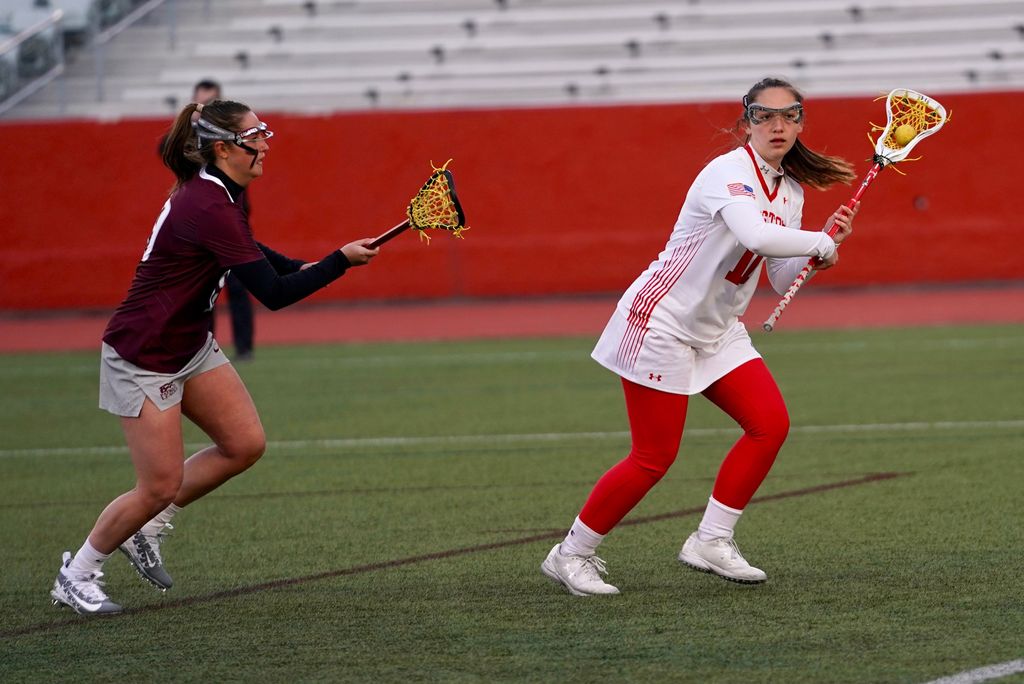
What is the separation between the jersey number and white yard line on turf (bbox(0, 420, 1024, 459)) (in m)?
4.53

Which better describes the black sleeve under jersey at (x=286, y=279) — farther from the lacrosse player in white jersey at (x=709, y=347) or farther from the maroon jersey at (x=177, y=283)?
the lacrosse player in white jersey at (x=709, y=347)

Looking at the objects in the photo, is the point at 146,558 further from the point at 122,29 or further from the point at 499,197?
the point at 122,29

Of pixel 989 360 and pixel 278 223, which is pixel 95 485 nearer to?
pixel 989 360

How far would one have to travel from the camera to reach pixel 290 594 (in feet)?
20.5

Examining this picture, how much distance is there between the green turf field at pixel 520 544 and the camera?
512cm

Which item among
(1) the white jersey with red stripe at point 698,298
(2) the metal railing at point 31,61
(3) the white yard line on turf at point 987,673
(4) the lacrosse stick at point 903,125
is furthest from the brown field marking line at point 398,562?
(2) the metal railing at point 31,61

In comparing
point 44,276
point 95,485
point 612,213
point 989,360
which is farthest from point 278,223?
point 95,485

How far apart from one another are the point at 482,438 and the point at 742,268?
479cm

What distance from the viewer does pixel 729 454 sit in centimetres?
604

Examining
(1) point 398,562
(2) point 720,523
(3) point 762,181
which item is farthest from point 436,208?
(1) point 398,562

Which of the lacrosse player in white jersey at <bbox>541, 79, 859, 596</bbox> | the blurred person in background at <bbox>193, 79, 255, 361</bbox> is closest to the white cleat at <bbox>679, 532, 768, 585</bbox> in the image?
the lacrosse player in white jersey at <bbox>541, 79, 859, 596</bbox>

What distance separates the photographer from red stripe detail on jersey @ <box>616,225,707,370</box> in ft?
19.6

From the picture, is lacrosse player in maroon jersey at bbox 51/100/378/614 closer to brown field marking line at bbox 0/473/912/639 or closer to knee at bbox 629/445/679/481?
brown field marking line at bbox 0/473/912/639

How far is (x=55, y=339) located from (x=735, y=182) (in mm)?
14916
